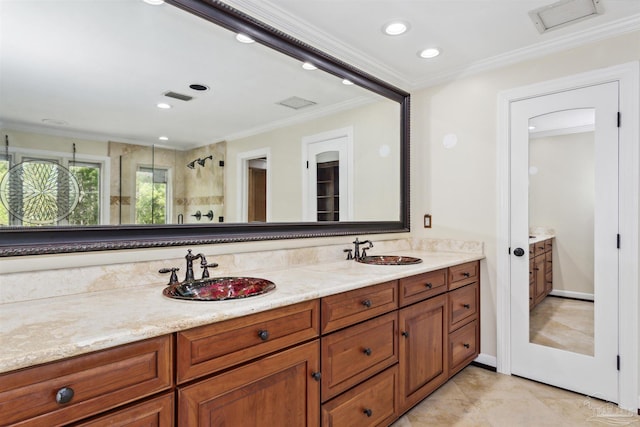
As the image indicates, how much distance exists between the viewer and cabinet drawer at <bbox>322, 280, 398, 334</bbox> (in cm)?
154

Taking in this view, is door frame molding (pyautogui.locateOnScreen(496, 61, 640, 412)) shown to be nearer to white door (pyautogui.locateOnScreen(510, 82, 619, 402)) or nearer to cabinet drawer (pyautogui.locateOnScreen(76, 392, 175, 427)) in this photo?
white door (pyautogui.locateOnScreen(510, 82, 619, 402))

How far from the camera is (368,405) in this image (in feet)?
5.73

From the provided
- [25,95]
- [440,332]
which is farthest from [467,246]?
[25,95]

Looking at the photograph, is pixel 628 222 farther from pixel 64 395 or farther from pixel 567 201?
pixel 64 395

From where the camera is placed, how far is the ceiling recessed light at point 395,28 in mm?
2215

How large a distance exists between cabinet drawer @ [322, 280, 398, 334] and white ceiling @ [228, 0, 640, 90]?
5.21 feet

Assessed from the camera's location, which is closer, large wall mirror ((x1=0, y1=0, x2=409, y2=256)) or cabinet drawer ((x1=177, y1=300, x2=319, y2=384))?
cabinet drawer ((x1=177, y1=300, x2=319, y2=384))

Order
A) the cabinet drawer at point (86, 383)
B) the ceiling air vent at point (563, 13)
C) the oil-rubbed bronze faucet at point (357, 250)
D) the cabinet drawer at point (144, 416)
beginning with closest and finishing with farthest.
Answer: the cabinet drawer at point (86, 383)
the cabinet drawer at point (144, 416)
the ceiling air vent at point (563, 13)
the oil-rubbed bronze faucet at point (357, 250)

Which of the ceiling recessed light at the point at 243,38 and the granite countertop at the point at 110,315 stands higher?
the ceiling recessed light at the point at 243,38

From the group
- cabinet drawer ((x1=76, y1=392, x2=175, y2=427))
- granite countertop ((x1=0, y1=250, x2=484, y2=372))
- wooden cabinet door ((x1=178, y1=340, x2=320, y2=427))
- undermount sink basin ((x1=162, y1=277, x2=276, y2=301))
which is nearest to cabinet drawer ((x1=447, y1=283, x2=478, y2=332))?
granite countertop ((x1=0, y1=250, x2=484, y2=372))

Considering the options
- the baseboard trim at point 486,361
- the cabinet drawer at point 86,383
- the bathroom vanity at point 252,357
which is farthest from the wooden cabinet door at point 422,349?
the cabinet drawer at point 86,383

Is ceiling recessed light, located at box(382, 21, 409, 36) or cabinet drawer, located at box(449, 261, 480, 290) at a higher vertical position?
ceiling recessed light, located at box(382, 21, 409, 36)

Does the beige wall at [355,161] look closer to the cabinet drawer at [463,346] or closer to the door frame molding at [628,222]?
the cabinet drawer at [463,346]

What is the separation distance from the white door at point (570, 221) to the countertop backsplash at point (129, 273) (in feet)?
4.79
